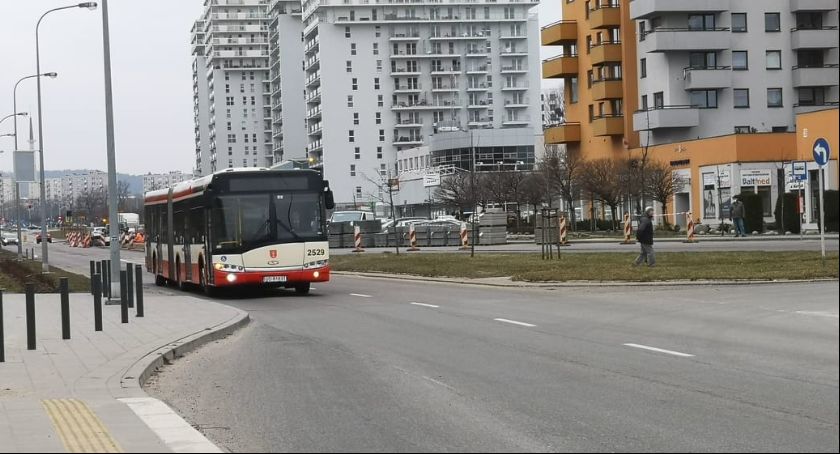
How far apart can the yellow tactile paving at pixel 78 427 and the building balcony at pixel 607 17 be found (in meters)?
69.2

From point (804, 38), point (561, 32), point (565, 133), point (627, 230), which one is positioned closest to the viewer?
point (804, 38)

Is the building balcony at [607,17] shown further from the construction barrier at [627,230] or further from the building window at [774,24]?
the building window at [774,24]

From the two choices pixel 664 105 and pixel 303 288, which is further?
pixel 664 105

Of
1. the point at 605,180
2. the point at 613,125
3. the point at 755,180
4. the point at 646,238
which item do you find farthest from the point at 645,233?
the point at 613,125

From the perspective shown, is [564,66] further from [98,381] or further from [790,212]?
[790,212]

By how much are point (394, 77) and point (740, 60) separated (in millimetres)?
146135

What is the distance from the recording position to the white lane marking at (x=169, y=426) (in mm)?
7613

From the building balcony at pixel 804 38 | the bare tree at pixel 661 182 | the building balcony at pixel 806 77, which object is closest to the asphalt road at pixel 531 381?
the building balcony at pixel 806 77

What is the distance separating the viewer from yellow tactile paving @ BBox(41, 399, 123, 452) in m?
7.57

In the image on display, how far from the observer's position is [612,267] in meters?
30.0

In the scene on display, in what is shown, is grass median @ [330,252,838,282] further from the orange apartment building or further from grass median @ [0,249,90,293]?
grass median @ [0,249,90,293]

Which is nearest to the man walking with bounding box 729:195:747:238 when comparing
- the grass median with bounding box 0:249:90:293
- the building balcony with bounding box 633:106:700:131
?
the building balcony with bounding box 633:106:700:131

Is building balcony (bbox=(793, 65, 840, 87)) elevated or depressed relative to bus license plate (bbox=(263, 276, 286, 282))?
elevated

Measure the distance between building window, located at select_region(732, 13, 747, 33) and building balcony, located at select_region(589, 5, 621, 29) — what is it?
69368 millimetres
